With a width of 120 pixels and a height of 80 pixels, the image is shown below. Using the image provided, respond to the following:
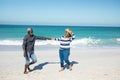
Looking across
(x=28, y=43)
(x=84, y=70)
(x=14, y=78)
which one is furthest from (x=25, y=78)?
(x=84, y=70)

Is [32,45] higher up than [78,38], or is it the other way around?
[32,45]

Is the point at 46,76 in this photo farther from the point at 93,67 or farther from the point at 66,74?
the point at 93,67

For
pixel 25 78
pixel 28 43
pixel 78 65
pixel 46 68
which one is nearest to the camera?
pixel 25 78

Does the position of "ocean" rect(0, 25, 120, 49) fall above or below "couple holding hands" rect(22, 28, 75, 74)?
below

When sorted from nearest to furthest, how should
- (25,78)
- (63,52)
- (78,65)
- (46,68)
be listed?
(25,78), (63,52), (46,68), (78,65)

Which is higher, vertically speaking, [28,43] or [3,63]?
[28,43]

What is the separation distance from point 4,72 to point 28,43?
1587 mm

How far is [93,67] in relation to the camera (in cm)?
967

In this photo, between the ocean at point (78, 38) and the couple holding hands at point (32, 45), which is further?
the ocean at point (78, 38)

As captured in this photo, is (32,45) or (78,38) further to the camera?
(78,38)

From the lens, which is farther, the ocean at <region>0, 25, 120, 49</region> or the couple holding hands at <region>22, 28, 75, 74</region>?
the ocean at <region>0, 25, 120, 49</region>

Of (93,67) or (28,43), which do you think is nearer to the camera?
(28,43)

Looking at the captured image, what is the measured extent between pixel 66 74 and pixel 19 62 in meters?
3.30

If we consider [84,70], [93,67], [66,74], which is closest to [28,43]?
[66,74]
